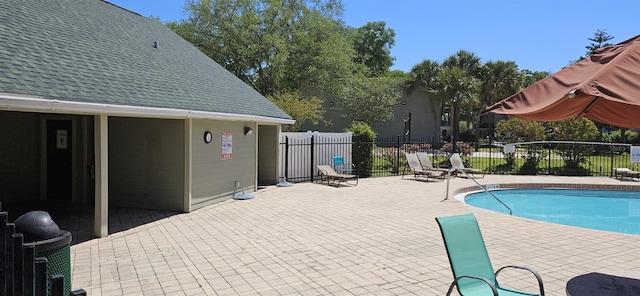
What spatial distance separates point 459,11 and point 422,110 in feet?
74.1

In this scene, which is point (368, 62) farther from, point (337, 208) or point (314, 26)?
point (337, 208)

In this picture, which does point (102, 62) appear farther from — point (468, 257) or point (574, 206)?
point (574, 206)

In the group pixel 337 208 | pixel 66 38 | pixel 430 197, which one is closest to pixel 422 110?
pixel 430 197

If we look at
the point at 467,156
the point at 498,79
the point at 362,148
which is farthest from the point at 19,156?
the point at 498,79

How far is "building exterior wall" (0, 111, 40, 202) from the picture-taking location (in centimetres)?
998

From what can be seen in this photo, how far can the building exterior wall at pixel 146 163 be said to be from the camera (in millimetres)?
10023

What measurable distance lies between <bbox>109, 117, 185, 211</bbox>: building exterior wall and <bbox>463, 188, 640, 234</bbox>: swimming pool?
8892 mm

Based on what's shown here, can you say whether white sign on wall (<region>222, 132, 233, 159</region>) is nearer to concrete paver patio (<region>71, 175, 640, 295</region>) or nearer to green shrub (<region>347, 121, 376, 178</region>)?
concrete paver patio (<region>71, 175, 640, 295</region>)

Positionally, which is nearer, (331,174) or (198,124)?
(198,124)

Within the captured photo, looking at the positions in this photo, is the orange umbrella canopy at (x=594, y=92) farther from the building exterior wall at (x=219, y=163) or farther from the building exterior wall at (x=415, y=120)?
the building exterior wall at (x=415, y=120)

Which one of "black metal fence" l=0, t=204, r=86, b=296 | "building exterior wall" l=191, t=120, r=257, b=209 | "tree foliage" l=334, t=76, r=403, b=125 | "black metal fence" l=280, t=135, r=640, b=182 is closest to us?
"black metal fence" l=0, t=204, r=86, b=296

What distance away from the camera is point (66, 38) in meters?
8.90

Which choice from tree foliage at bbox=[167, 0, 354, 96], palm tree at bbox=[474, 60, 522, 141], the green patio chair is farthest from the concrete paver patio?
palm tree at bbox=[474, 60, 522, 141]

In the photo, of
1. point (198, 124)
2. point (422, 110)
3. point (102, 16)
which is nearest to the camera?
point (198, 124)
